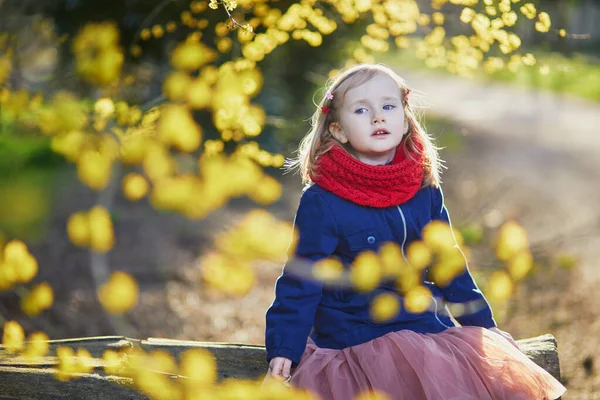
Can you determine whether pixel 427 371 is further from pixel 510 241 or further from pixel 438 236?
pixel 510 241

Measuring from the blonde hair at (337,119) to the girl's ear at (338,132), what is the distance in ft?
0.05

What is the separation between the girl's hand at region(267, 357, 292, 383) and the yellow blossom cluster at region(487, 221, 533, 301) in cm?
308

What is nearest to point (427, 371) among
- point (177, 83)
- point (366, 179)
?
point (366, 179)

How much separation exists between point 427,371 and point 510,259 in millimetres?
3991

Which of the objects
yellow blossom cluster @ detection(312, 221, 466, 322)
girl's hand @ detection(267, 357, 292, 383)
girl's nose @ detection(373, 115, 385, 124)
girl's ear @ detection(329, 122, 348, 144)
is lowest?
girl's hand @ detection(267, 357, 292, 383)

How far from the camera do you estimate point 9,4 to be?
514 centimetres

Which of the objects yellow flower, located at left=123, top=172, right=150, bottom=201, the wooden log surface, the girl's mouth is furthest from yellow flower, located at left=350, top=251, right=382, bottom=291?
yellow flower, located at left=123, top=172, right=150, bottom=201

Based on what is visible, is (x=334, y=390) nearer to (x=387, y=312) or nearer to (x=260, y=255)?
(x=387, y=312)

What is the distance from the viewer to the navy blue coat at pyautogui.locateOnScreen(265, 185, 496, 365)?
2584 millimetres

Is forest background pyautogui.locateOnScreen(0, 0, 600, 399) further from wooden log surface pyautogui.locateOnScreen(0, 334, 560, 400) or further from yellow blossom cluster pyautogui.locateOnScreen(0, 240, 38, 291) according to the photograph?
wooden log surface pyautogui.locateOnScreen(0, 334, 560, 400)

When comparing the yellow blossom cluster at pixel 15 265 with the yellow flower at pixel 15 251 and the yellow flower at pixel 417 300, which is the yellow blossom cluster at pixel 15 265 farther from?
the yellow flower at pixel 417 300

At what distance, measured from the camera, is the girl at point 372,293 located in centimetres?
246

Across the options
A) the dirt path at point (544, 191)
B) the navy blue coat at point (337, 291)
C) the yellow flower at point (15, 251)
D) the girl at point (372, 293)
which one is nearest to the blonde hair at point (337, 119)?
the girl at point (372, 293)

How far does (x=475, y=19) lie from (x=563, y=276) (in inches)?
115
